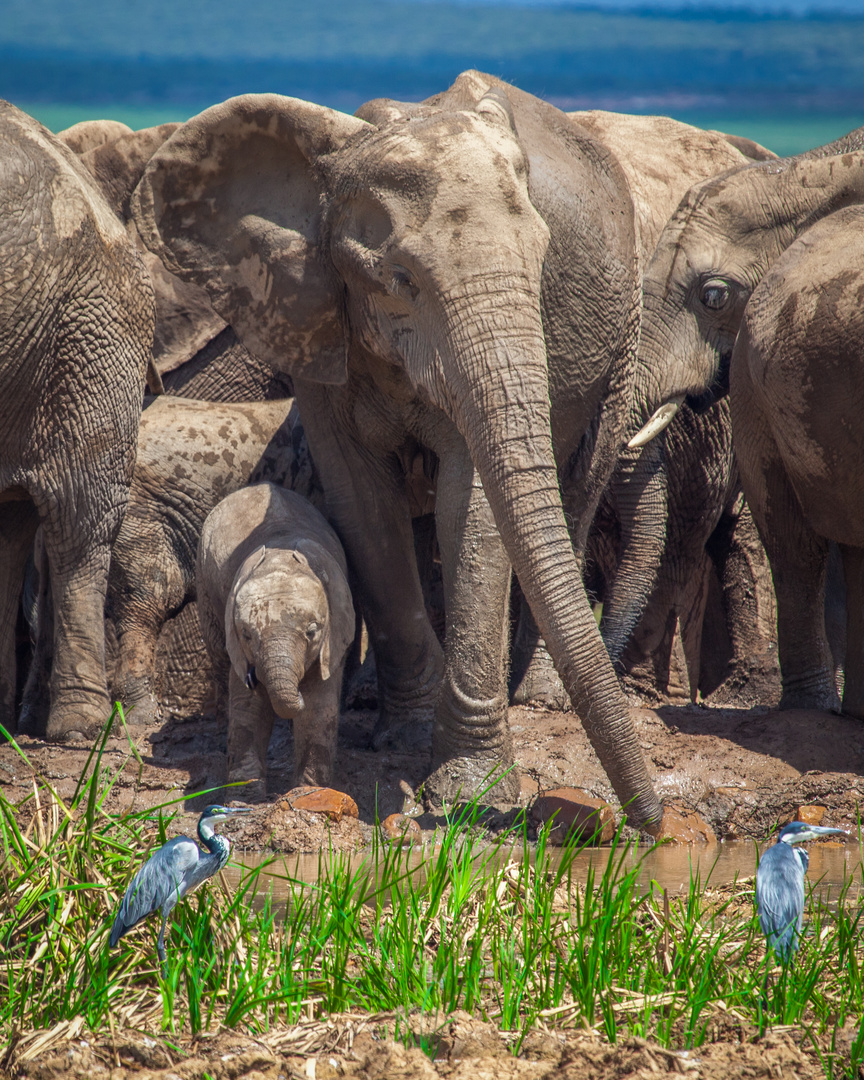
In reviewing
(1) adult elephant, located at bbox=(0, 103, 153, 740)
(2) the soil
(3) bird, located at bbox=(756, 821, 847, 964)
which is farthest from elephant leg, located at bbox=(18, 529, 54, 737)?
(3) bird, located at bbox=(756, 821, 847, 964)

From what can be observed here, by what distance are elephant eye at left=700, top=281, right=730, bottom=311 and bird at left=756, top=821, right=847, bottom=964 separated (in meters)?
4.59

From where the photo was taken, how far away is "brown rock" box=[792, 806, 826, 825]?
514 cm

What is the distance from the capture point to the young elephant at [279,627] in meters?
4.86

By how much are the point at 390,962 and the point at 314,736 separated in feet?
7.01

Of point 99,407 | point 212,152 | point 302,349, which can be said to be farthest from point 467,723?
point 212,152

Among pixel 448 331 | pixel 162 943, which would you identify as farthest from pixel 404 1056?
pixel 448 331

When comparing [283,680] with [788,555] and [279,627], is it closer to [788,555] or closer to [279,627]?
[279,627]

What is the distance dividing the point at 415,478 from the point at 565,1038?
3578 millimetres

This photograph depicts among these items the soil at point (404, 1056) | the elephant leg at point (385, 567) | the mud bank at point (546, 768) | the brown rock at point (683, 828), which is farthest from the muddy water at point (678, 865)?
the elephant leg at point (385, 567)

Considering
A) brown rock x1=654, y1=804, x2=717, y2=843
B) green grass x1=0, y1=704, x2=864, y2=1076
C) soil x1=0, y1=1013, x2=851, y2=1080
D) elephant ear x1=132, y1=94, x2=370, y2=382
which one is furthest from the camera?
elephant ear x1=132, y1=94, x2=370, y2=382

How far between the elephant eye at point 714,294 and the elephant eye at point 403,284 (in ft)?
8.89

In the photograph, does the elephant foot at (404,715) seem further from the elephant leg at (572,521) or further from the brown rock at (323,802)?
the brown rock at (323,802)

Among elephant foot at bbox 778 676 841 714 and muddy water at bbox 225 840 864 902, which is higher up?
elephant foot at bbox 778 676 841 714

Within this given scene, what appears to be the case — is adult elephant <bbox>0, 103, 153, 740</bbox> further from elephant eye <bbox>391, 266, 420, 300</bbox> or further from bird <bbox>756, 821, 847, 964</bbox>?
bird <bbox>756, 821, 847, 964</bbox>
